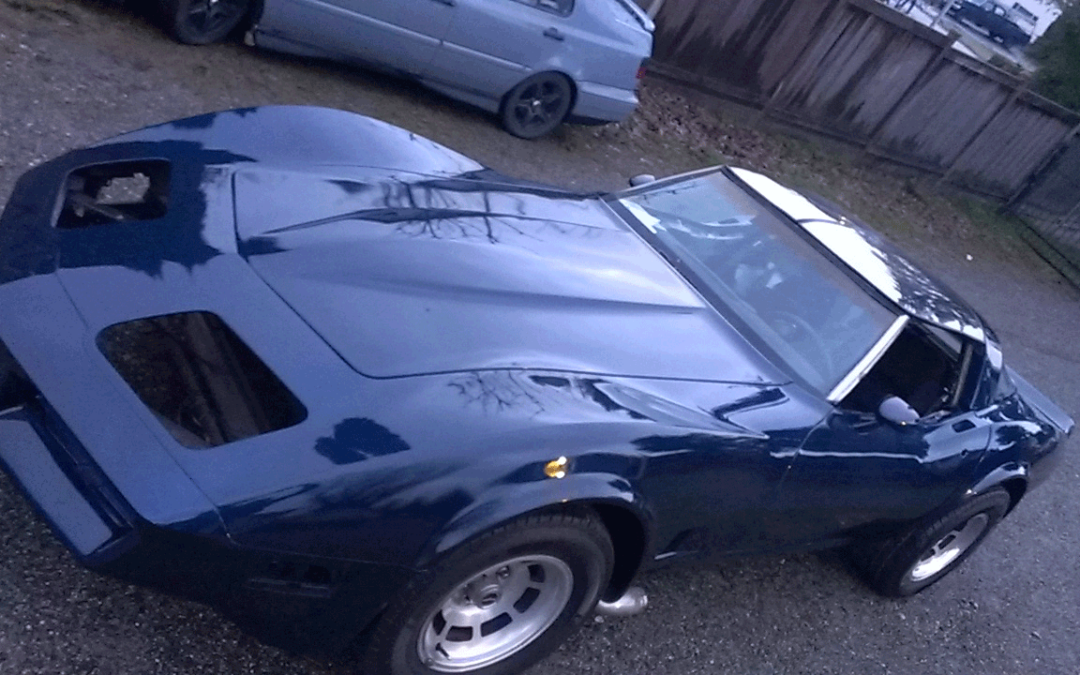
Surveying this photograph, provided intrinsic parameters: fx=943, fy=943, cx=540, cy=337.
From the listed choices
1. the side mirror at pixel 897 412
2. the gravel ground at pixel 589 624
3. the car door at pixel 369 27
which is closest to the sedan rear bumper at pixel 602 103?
the gravel ground at pixel 589 624

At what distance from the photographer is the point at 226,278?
2.65 meters

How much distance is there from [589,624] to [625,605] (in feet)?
0.94

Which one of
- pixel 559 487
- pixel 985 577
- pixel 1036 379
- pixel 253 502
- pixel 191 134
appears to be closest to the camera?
pixel 253 502

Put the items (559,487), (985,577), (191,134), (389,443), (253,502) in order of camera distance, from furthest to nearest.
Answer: (985,577)
(191,134)
(559,487)
(389,443)
(253,502)

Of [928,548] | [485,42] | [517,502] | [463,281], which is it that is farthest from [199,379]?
[485,42]

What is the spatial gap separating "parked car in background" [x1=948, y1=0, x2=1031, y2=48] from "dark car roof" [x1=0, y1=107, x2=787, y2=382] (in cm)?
3245

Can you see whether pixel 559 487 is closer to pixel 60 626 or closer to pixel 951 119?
pixel 60 626

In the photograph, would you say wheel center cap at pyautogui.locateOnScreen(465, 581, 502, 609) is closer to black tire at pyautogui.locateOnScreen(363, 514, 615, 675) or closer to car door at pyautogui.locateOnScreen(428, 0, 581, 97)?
black tire at pyautogui.locateOnScreen(363, 514, 615, 675)

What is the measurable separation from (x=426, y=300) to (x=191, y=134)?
1229 millimetres

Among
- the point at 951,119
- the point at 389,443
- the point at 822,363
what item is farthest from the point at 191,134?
the point at 951,119

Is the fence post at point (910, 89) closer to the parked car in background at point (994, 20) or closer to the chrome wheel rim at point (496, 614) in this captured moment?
the chrome wheel rim at point (496, 614)

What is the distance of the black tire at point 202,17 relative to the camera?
6.34 meters

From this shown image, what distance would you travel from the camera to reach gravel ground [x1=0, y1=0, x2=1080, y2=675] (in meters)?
2.70

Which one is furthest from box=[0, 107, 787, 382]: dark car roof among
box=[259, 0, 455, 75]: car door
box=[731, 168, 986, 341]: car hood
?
box=[259, 0, 455, 75]: car door
